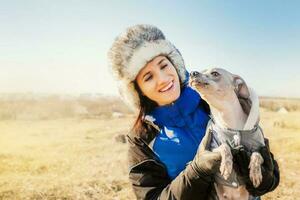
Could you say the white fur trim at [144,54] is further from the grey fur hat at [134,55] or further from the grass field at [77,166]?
the grass field at [77,166]

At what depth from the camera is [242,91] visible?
14.9ft

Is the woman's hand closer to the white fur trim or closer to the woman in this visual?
the woman

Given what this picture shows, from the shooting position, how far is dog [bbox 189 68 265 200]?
4016 mm

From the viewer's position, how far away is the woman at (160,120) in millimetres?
4246

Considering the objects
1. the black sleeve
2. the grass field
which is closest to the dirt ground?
the grass field

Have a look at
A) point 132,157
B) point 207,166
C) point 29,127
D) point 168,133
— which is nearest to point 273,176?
point 207,166

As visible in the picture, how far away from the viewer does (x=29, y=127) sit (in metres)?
26.5

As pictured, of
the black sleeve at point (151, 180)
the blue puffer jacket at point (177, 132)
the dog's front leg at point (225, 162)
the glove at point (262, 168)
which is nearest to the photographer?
the dog's front leg at point (225, 162)

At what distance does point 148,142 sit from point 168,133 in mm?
216

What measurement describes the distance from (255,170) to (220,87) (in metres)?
0.91

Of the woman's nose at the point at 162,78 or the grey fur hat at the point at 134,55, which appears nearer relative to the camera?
the woman's nose at the point at 162,78

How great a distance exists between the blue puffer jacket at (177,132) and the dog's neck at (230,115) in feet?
0.53

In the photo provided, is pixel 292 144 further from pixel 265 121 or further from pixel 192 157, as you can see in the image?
pixel 192 157

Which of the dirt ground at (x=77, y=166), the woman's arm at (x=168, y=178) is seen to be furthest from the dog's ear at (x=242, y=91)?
the dirt ground at (x=77, y=166)
